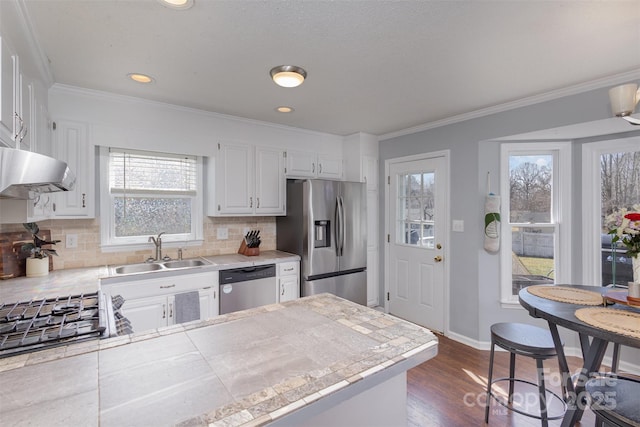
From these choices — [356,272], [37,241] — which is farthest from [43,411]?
[356,272]

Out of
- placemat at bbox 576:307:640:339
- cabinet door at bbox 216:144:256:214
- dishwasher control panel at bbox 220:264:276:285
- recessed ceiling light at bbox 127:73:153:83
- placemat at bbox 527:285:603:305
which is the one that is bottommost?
dishwasher control panel at bbox 220:264:276:285

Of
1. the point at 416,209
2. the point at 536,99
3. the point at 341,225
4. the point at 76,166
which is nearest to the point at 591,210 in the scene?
the point at 536,99

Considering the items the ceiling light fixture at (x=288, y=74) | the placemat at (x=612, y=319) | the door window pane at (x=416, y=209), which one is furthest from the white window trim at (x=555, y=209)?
the ceiling light fixture at (x=288, y=74)

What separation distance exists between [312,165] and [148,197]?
5.97ft

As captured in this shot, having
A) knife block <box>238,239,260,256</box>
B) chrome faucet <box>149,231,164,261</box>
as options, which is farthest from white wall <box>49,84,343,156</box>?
knife block <box>238,239,260,256</box>

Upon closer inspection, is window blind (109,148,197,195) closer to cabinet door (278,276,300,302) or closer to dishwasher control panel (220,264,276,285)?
dishwasher control panel (220,264,276,285)

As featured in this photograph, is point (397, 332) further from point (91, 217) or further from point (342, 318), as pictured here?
point (91, 217)

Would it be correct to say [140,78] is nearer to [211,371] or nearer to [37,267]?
[37,267]

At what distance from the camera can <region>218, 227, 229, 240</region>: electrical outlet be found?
11.1 ft

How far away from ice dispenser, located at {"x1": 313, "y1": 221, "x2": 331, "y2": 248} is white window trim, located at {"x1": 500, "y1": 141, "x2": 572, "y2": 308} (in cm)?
176

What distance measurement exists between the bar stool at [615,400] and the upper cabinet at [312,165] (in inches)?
118

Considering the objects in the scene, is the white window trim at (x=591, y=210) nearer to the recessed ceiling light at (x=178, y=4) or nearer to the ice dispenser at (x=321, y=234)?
the ice dispenser at (x=321, y=234)

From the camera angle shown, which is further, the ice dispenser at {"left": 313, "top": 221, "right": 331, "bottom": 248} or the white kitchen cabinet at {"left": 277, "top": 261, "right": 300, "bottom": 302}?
the ice dispenser at {"left": 313, "top": 221, "right": 331, "bottom": 248}

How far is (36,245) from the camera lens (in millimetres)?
2264
